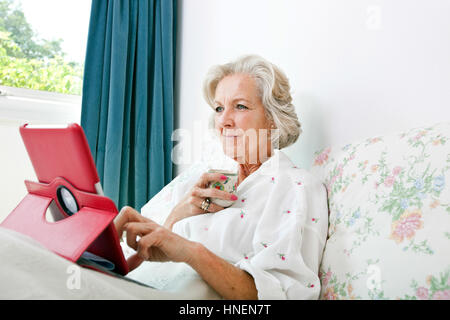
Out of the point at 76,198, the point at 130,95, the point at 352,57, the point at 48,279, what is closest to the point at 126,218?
the point at 76,198

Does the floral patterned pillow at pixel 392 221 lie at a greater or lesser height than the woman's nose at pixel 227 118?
lesser

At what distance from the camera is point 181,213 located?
4.00 ft

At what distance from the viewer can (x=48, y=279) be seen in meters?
0.65

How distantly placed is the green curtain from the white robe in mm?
993

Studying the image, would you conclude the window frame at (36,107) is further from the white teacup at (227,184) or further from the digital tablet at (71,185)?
the white teacup at (227,184)

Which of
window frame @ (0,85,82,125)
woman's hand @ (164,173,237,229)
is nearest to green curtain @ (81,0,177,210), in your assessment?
window frame @ (0,85,82,125)

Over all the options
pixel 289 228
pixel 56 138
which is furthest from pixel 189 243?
pixel 56 138

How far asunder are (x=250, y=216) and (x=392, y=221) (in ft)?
1.34

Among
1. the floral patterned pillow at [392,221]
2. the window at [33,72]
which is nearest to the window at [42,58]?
the window at [33,72]

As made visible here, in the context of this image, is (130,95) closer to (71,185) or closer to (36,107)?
(36,107)

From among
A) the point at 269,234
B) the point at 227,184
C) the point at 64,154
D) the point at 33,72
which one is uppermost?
the point at 33,72

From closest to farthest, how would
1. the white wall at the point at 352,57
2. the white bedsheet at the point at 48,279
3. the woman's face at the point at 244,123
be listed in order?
the white bedsheet at the point at 48,279, the white wall at the point at 352,57, the woman's face at the point at 244,123

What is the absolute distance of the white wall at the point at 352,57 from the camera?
0.96 meters

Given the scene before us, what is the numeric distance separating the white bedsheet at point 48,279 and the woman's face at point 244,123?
0.66 meters
